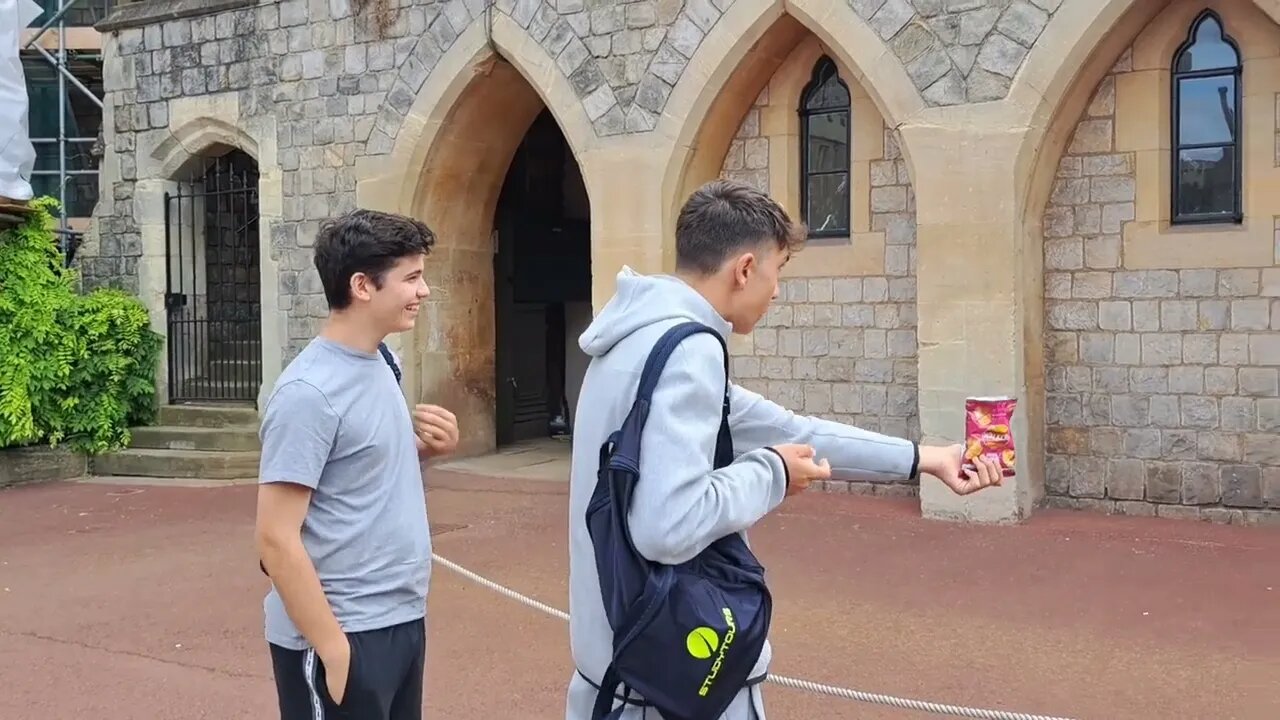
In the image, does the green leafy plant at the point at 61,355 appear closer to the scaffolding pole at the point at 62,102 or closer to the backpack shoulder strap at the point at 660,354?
the scaffolding pole at the point at 62,102

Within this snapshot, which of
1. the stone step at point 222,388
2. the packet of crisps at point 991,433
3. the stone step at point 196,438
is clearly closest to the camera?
the packet of crisps at point 991,433

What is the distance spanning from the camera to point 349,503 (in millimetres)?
2568

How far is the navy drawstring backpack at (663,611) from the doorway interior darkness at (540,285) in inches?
410

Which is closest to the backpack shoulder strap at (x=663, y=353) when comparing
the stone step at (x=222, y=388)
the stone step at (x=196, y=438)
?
the stone step at (x=196, y=438)

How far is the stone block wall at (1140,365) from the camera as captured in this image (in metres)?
7.88

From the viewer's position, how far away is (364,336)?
8.73ft

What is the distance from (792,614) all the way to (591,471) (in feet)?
13.2

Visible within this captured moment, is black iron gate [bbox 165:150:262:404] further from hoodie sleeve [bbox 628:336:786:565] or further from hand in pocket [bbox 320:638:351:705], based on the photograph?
hoodie sleeve [bbox 628:336:786:565]

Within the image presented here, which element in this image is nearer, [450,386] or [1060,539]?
[1060,539]

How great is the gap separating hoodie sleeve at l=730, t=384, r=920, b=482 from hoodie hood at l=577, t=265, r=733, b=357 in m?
0.33

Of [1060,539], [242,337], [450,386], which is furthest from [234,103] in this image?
[1060,539]

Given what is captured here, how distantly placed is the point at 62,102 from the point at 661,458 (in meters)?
16.0

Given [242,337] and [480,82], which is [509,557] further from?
[242,337]

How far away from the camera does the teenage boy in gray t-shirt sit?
8.00 feet
